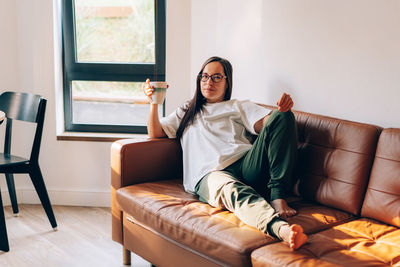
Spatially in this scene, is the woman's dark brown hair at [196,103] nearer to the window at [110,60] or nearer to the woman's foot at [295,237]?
the window at [110,60]

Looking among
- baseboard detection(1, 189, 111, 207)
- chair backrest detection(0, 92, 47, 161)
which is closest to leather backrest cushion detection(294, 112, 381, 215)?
chair backrest detection(0, 92, 47, 161)

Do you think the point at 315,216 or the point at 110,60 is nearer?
the point at 315,216

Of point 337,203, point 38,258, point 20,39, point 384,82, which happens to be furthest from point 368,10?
point 20,39

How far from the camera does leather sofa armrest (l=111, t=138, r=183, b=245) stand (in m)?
2.34

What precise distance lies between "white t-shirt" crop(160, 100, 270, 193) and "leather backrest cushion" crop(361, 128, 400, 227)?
618 millimetres

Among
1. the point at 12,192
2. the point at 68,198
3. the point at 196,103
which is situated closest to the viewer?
the point at 196,103

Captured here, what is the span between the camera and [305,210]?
6.64 ft

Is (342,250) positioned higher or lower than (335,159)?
lower

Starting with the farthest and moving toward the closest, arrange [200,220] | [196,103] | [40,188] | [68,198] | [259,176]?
1. [68,198]
2. [40,188]
3. [196,103]
4. [259,176]
5. [200,220]

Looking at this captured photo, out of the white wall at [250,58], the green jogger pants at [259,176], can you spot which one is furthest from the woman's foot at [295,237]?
the white wall at [250,58]

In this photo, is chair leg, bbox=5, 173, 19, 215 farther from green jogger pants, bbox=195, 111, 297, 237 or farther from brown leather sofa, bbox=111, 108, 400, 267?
green jogger pants, bbox=195, 111, 297, 237

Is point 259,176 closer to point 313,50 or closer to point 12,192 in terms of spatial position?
point 313,50

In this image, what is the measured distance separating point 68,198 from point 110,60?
3.57ft

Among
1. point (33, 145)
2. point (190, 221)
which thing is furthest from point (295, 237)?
point (33, 145)
